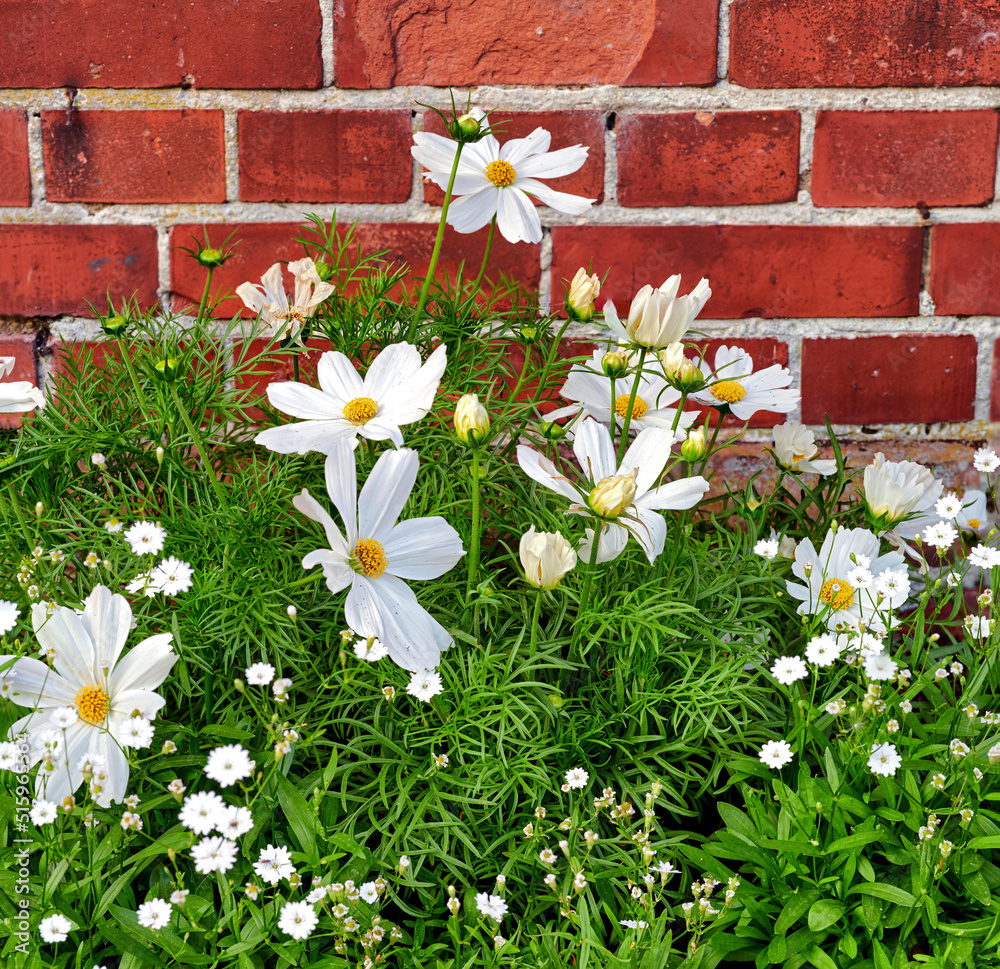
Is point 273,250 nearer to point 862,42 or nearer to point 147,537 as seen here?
point 147,537

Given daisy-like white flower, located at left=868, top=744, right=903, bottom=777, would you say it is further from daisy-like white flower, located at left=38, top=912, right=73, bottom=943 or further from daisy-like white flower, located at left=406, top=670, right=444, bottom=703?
daisy-like white flower, located at left=38, top=912, right=73, bottom=943

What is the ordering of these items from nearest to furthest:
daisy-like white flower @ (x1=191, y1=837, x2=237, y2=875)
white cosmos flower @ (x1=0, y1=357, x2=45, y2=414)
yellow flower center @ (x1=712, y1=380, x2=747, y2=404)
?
daisy-like white flower @ (x1=191, y1=837, x2=237, y2=875), white cosmos flower @ (x1=0, y1=357, x2=45, y2=414), yellow flower center @ (x1=712, y1=380, x2=747, y2=404)

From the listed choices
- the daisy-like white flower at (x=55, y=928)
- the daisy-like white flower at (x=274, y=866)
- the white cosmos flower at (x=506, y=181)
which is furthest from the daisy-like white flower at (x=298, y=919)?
the white cosmos flower at (x=506, y=181)

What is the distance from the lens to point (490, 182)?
0.78 meters

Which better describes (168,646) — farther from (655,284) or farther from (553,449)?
(655,284)

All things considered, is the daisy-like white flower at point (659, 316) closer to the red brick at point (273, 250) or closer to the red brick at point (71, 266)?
the red brick at point (273, 250)

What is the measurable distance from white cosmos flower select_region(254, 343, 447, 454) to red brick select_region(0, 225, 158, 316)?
43 cm

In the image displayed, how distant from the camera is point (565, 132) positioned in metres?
0.94

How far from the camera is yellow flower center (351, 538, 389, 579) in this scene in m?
0.61

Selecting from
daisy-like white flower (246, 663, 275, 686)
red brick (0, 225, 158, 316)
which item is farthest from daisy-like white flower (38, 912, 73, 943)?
red brick (0, 225, 158, 316)

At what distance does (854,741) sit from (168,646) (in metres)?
0.48

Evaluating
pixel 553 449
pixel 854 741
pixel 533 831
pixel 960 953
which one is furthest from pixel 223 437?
pixel 960 953

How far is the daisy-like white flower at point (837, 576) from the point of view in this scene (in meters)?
0.70

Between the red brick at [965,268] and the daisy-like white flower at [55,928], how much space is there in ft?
3.38
